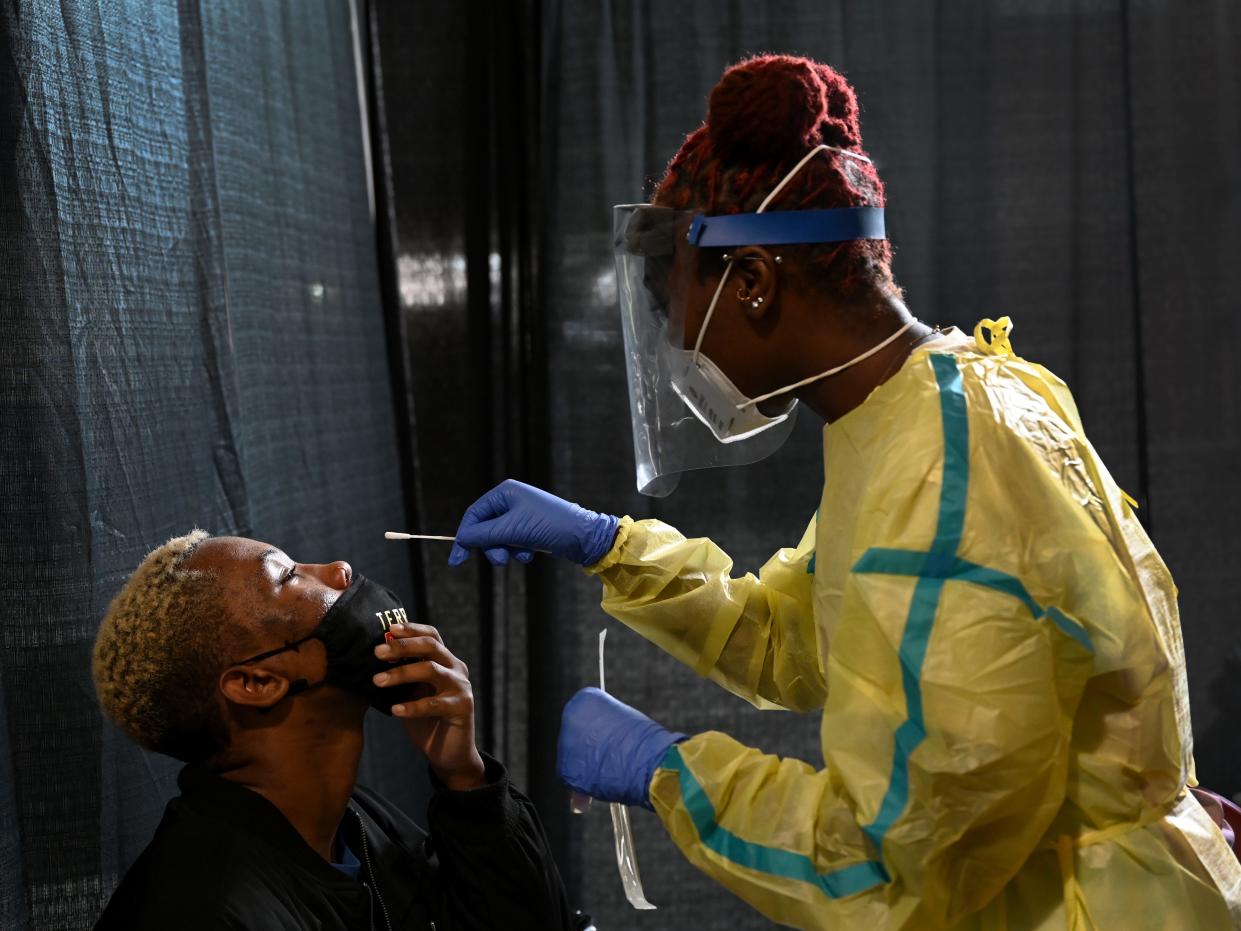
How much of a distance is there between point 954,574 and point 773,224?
15.3 inches

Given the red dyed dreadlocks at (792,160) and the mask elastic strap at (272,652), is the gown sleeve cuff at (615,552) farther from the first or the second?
the red dyed dreadlocks at (792,160)

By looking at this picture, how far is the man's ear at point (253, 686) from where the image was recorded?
1.28 meters

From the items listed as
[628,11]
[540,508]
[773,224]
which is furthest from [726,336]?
[628,11]

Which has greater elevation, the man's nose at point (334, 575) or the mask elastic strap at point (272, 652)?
the man's nose at point (334, 575)

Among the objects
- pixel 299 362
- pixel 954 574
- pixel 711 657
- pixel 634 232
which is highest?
pixel 634 232

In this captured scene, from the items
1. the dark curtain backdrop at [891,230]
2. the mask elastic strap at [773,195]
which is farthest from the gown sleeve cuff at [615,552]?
the dark curtain backdrop at [891,230]

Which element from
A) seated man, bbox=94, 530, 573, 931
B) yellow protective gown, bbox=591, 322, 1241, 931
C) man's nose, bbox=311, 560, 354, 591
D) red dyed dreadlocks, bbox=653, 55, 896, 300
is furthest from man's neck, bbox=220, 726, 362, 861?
red dyed dreadlocks, bbox=653, 55, 896, 300

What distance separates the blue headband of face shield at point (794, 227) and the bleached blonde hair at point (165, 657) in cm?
69

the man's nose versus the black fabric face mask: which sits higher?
the man's nose

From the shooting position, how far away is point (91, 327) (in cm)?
137

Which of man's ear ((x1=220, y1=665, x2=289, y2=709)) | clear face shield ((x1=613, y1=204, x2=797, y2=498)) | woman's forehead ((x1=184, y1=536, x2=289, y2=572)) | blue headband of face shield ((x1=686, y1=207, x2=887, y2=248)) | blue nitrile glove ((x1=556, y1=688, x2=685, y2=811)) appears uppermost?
blue headband of face shield ((x1=686, y1=207, x2=887, y2=248))

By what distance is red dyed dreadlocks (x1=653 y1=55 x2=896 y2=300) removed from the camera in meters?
1.15

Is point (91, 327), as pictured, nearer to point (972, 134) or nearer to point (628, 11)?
point (628, 11)

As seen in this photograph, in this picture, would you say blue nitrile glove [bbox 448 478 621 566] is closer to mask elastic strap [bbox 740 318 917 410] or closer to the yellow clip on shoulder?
mask elastic strap [bbox 740 318 917 410]
